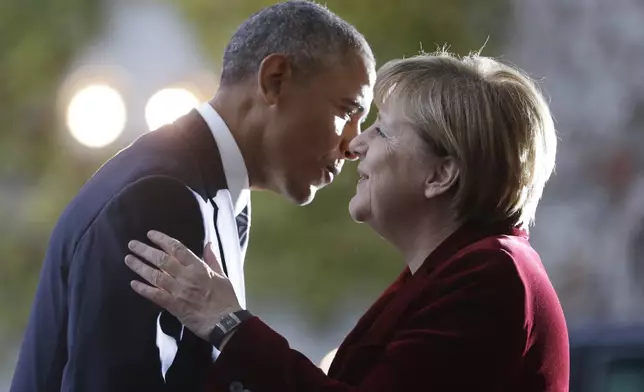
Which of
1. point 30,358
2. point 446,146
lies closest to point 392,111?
point 446,146

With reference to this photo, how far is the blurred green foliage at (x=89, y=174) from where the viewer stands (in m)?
4.56

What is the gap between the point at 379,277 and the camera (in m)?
4.51

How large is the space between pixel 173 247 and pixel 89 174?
316 cm

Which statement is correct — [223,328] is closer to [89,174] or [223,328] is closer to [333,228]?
[333,228]

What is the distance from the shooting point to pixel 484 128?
1.58 meters

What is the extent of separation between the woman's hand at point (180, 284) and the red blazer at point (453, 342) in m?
0.06

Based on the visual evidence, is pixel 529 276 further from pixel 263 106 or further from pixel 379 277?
pixel 379 277

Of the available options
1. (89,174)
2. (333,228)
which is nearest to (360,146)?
(333,228)

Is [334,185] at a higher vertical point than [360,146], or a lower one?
higher

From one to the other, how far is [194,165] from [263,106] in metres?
0.27

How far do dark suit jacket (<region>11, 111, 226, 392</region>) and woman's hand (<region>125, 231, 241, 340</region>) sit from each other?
28 mm

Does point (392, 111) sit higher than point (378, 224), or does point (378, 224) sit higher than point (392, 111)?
point (392, 111)

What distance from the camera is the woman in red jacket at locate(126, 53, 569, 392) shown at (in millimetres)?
1445

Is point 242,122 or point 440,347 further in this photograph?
point 242,122
